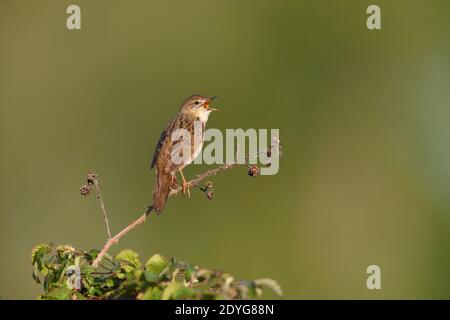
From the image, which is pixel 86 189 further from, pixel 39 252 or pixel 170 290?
pixel 170 290

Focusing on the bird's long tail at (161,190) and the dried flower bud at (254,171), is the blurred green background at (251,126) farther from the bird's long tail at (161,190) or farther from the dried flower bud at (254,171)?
the dried flower bud at (254,171)

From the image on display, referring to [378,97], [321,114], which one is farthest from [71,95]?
[378,97]

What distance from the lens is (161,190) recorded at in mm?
6320

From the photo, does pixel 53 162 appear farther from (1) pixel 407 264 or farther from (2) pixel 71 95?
(1) pixel 407 264

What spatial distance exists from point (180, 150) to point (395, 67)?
825cm

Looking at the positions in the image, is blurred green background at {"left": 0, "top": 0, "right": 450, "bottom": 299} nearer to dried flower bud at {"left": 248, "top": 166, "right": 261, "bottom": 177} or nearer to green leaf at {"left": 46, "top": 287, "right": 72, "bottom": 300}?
dried flower bud at {"left": 248, "top": 166, "right": 261, "bottom": 177}

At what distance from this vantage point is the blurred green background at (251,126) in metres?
11.0

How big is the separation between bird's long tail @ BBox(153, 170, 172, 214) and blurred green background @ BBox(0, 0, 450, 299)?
3.79 m

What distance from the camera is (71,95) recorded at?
1223 cm

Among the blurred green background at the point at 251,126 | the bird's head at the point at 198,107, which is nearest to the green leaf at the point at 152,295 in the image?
the bird's head at the point at 198,107

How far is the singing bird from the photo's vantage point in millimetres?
6379

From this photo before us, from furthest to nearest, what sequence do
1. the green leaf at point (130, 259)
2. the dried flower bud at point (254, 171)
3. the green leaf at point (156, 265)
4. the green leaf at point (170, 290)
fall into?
1. the dried flower bud at point (254, 171)
2. the green leaf at point (130, 259)
3. the green leaf at point (156, 265)
4. the green leaf at point (170, 290)

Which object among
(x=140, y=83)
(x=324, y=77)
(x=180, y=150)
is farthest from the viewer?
(x=324, y=77)

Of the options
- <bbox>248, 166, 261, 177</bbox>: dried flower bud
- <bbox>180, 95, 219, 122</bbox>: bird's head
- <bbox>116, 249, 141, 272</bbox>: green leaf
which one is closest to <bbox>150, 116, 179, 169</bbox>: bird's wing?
<bbox>180, 95, 219, 122</bbox>: bird's head
